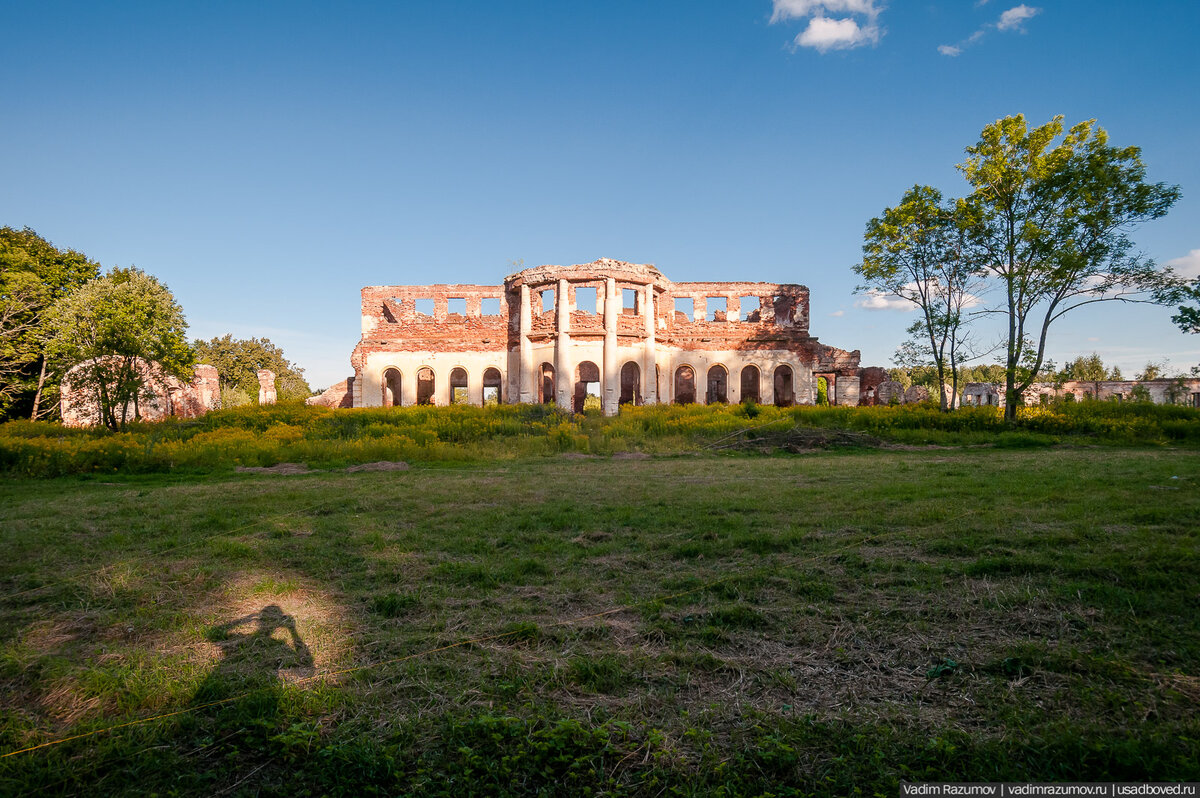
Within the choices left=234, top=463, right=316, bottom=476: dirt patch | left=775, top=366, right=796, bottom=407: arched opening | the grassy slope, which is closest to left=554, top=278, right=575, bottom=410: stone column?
left=775, top=366, right=796, bottom=407: arched opening

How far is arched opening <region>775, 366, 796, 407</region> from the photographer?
100.0 ft

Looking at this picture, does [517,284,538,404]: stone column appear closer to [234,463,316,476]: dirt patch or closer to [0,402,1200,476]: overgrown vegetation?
[0,402,1200,476]: overgrown vegetation

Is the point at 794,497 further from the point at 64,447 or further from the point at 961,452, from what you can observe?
the point at 64,447

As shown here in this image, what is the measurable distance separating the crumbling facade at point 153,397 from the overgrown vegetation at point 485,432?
256cm

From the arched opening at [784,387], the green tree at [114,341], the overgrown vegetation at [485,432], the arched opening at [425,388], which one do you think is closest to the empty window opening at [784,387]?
the arched opening at [784,387]

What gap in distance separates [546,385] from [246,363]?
122 ft

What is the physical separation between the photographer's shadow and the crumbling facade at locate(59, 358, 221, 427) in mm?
21644

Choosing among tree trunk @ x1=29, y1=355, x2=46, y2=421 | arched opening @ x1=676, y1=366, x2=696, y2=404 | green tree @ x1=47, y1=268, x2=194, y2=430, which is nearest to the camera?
green tree @ x1=47, y1=268, x2=194, y2=430

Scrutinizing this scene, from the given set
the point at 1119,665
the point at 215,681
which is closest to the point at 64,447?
the point at 215,681

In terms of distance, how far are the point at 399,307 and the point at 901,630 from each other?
30.5m

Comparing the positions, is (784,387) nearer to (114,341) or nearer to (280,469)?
(280,469)

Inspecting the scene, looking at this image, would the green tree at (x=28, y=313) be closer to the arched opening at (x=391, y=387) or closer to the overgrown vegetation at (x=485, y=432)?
the overgrown vegetation at (x=485, y=432)

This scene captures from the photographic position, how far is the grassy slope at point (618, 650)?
205 centimetres

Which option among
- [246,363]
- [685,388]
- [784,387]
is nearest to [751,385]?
[784,387]
